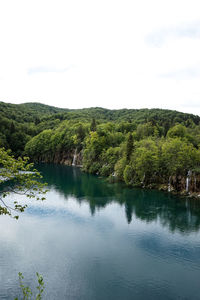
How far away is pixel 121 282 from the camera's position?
73.1 feet

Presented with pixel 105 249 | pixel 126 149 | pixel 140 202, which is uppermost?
pixel 126 149

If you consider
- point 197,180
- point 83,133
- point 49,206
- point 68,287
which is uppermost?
point 83,133

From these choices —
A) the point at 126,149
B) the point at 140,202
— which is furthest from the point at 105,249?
the point at 126,149

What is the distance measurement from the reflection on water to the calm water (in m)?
0.17

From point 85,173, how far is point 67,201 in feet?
120

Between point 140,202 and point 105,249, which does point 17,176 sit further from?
point 140,202

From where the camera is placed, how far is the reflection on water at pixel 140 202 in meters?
38.5

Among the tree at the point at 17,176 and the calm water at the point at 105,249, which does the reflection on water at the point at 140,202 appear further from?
the tree at the point at 17,176

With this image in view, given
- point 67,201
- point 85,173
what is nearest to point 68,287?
point 67,201

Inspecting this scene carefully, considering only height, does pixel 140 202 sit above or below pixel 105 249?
above

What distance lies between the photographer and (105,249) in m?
28.5

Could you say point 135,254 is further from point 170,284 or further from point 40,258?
point 40,258

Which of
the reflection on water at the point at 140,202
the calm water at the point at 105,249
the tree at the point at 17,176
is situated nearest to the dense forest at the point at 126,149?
the reflection on water at the point at 140,202

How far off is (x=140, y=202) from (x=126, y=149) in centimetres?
2103
